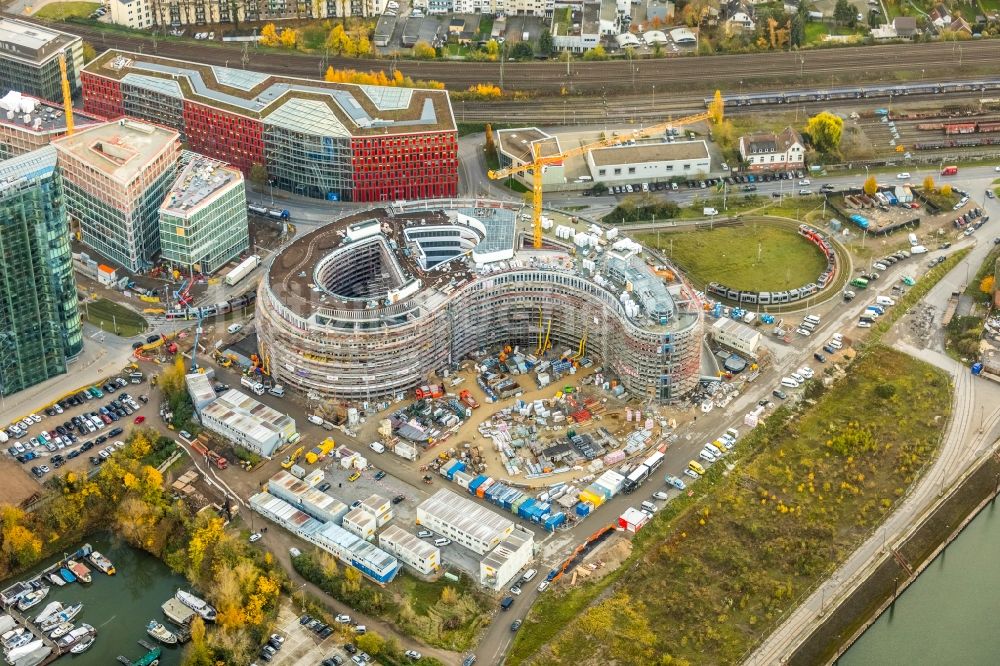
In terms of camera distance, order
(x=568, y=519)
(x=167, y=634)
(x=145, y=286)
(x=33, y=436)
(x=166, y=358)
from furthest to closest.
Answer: (x=145, y=286) < (x=166, y=358) < (x=33, y=436) < (x=568, y=519) < (x=167, y=634)

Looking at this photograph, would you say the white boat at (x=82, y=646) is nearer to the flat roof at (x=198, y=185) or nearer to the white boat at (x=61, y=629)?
the white boat at (x=61, y=629)

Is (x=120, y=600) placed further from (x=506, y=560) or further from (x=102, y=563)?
(x=506, y=560)

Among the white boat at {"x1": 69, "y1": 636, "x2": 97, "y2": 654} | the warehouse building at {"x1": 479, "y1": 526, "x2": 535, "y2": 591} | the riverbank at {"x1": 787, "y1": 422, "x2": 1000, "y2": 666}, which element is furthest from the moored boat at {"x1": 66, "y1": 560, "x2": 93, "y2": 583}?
the riverbank at {"x1": 787, "y1": 422, "x2": 1000, "y2": 666}

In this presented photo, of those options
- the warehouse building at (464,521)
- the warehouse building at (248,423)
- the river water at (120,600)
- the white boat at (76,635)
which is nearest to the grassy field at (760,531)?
the warehouse building at (464,521)

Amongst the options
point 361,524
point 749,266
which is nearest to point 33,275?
point 361,524

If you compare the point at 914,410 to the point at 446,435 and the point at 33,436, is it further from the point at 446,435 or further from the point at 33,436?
the point at 33,436

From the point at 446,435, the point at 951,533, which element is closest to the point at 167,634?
the point at 446,435
